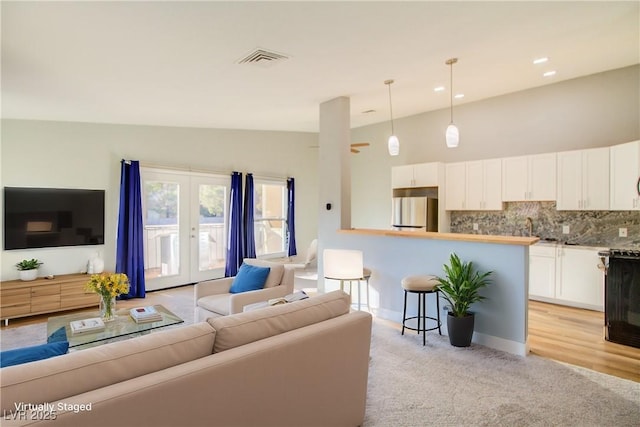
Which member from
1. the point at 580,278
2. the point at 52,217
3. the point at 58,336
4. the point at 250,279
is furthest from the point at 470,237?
the point at 52,217

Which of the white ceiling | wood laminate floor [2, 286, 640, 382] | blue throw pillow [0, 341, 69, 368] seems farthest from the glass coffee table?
the white ceiling

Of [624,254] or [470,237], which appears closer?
[624,254]

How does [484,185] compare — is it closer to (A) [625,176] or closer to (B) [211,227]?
(A) [625,176]

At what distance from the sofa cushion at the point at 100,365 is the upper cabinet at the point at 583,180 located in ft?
17.0

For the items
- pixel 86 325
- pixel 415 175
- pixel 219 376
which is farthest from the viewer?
pixel 415 175

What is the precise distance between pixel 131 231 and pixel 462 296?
473 cm

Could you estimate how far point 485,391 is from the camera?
8.46 ft

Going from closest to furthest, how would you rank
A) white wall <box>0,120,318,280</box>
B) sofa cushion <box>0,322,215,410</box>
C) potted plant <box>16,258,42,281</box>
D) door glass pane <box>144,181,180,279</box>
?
sofa cushion <box>0,322,215,410</box>
potted plant <box>16,258,42,281</box>
white wall <box>0,120,318,280</box>
door glass pane <box>144,181,180,279</box>

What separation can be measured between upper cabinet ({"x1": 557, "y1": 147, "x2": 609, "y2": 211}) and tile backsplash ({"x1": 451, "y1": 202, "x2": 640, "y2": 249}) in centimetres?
31

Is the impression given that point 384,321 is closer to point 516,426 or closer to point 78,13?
point 516,426

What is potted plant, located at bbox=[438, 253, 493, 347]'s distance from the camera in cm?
336

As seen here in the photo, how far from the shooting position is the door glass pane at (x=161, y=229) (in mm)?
5648

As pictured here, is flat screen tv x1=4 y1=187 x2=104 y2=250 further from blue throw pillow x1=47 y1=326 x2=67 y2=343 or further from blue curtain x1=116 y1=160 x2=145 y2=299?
blue throw pillow x1=47 y1=326 x2=67 y2=343

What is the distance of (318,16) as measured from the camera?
2578 millimetres
